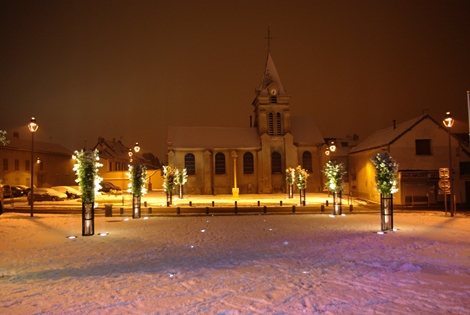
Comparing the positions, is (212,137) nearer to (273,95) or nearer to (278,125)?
(278,125)

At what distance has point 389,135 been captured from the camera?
3897 cm

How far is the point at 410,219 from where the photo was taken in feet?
71.5

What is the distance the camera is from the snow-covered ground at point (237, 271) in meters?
7.30

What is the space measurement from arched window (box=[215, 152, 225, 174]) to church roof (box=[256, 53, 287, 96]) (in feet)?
33.9

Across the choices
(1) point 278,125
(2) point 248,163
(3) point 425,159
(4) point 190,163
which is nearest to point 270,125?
(1) point 278,125

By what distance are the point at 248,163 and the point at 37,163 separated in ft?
98.1

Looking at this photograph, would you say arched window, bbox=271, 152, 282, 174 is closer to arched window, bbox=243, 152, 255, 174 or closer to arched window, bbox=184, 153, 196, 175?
arched window, bbox=243, 152, 255, 174

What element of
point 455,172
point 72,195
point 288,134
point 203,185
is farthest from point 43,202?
point 455,172

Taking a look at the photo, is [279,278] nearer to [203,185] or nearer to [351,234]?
[351,234]

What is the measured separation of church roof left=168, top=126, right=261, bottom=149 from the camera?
1989 inches

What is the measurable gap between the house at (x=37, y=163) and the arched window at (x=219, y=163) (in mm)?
24499

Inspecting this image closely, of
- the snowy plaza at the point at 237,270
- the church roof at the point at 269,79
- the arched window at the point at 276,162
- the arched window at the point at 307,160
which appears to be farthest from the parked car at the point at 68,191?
the arched window at the point at 307,160

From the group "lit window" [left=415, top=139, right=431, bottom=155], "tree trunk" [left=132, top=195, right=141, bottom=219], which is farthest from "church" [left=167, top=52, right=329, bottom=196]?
"tree trunk" [left=132, top=195, right=141, bottom=219]

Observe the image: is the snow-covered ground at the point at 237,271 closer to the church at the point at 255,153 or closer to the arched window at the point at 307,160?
the church at the point at 255,153
